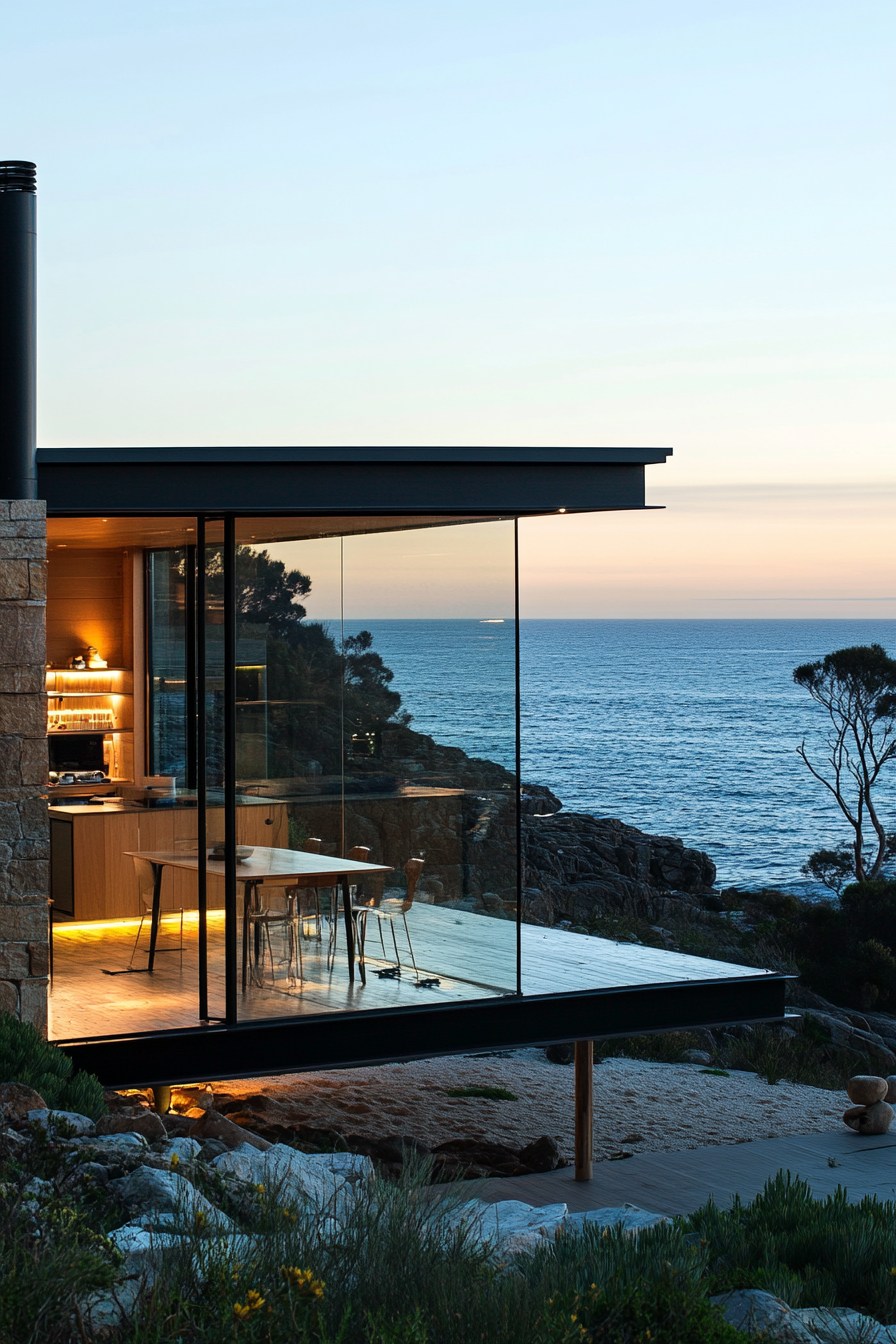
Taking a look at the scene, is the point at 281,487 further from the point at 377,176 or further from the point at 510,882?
the point at 377,176

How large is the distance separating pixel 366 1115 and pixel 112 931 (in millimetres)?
4340

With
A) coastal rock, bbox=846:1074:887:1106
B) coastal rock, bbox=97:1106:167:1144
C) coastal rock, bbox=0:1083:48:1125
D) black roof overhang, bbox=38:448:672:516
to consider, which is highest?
black roof overhang, bbox=38:448:672:516

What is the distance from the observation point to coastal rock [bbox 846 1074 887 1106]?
11297mm

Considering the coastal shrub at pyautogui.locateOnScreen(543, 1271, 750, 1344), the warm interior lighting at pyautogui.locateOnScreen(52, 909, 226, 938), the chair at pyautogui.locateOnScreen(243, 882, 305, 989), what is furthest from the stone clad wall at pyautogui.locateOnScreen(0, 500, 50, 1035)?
the coastal shrub at pyautogui.locateOnScreen(543, 1271, 750, 1344)

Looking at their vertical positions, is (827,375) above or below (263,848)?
above

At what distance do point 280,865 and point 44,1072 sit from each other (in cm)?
189

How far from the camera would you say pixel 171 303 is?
17.1 metres

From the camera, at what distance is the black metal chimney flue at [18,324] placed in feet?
22.4

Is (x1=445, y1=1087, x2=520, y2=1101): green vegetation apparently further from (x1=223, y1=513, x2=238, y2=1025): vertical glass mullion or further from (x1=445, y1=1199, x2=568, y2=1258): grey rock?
(x1=445, y1=1199, x2=568, y2=1258): grey rock

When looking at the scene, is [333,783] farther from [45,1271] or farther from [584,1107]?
[45,1271]

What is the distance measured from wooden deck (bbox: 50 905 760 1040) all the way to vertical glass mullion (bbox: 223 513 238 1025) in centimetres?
7

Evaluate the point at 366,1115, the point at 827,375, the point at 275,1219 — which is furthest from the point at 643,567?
the point at 275,1219

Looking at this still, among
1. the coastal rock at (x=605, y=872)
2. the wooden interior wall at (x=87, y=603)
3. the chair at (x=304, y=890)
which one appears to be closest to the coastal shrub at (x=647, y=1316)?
the chair at (x=304, y=890)

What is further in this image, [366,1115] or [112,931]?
[366,1115]
